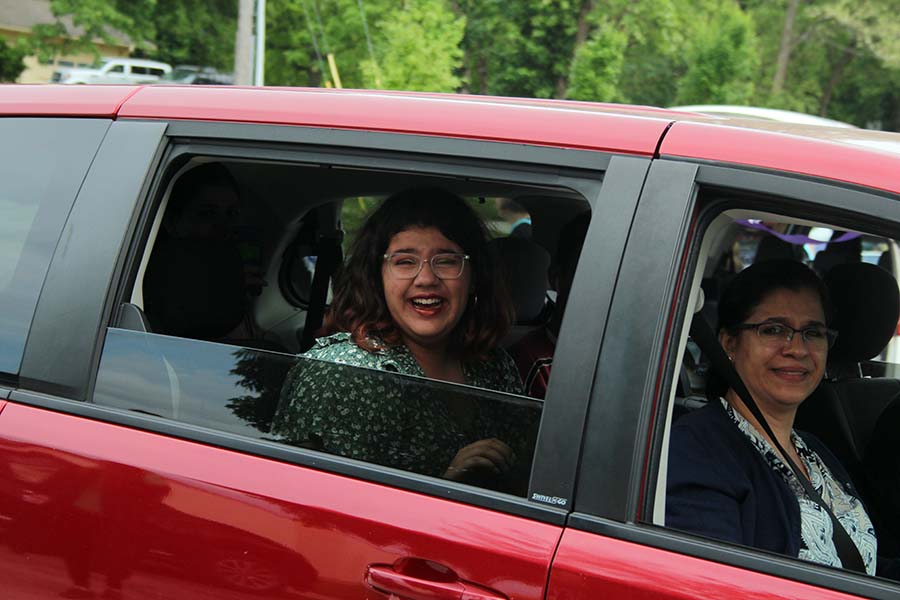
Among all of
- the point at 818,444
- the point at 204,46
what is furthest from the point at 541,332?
the point at 204,46

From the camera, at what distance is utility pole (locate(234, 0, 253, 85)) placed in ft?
53.2

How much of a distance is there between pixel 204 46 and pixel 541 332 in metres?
21.7

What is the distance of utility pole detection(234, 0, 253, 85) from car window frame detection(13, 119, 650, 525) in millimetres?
14482

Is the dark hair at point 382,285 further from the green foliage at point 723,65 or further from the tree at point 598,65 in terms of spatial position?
the green foliage at point 723,65

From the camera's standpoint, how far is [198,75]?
84.6 feet

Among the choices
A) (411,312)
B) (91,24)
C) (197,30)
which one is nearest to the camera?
(411,312)

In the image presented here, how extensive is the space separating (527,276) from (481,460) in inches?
79.5

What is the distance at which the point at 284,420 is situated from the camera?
79.2 inches

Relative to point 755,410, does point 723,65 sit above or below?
above

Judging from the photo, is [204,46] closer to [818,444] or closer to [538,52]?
[538,52]

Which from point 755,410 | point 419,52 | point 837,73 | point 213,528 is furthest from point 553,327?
point 837,73

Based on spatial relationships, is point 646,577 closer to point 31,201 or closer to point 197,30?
point 31,201

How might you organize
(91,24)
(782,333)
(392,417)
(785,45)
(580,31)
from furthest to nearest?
1. (785,45)
2. (580,31)
3. (91,24)
4. (782,333)
5. (392,417)

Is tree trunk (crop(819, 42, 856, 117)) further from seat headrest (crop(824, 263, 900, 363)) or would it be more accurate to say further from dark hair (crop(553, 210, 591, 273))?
dark hair (crop(553, 210, 591, 273))
